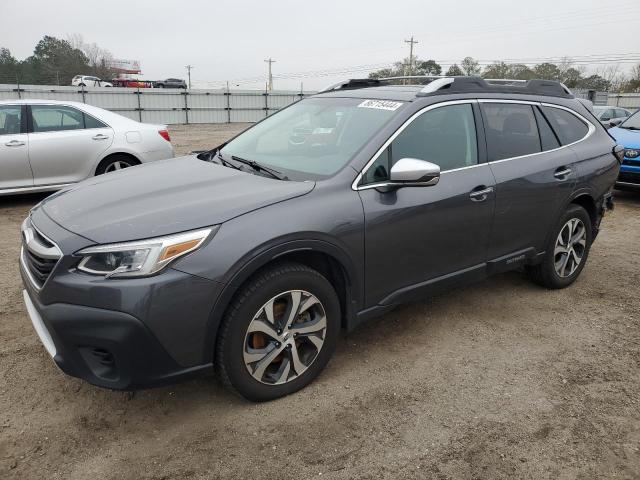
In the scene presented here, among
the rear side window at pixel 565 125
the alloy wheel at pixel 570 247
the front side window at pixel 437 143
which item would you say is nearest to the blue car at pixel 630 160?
the rear side window at pixel 565 125

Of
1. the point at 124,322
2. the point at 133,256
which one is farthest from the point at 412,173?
the point at 124,322

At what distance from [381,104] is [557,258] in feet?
7.33

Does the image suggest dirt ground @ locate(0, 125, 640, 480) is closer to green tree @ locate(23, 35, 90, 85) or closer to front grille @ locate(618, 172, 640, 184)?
front grille @ locate(618, 172, 640, 184)

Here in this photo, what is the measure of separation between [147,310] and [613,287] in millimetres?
4255

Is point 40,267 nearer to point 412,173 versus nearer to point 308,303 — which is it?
point 308,303

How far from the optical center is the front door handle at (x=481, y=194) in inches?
138

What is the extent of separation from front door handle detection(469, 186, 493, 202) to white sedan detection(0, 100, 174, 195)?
18.2ft

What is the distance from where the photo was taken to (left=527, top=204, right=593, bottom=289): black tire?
430 cm

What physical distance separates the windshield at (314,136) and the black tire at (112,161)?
4.06m

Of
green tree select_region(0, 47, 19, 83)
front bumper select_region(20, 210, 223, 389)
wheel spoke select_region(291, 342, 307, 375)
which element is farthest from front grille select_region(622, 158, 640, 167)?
green tree select_region(0, 47, 19, 83)

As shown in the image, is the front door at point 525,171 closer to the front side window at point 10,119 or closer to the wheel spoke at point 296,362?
the wheel spoke at point 296,362

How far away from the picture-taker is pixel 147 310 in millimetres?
2314

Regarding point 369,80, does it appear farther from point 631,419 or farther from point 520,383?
point 631,419

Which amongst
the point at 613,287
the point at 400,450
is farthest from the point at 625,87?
the point at 400,450
